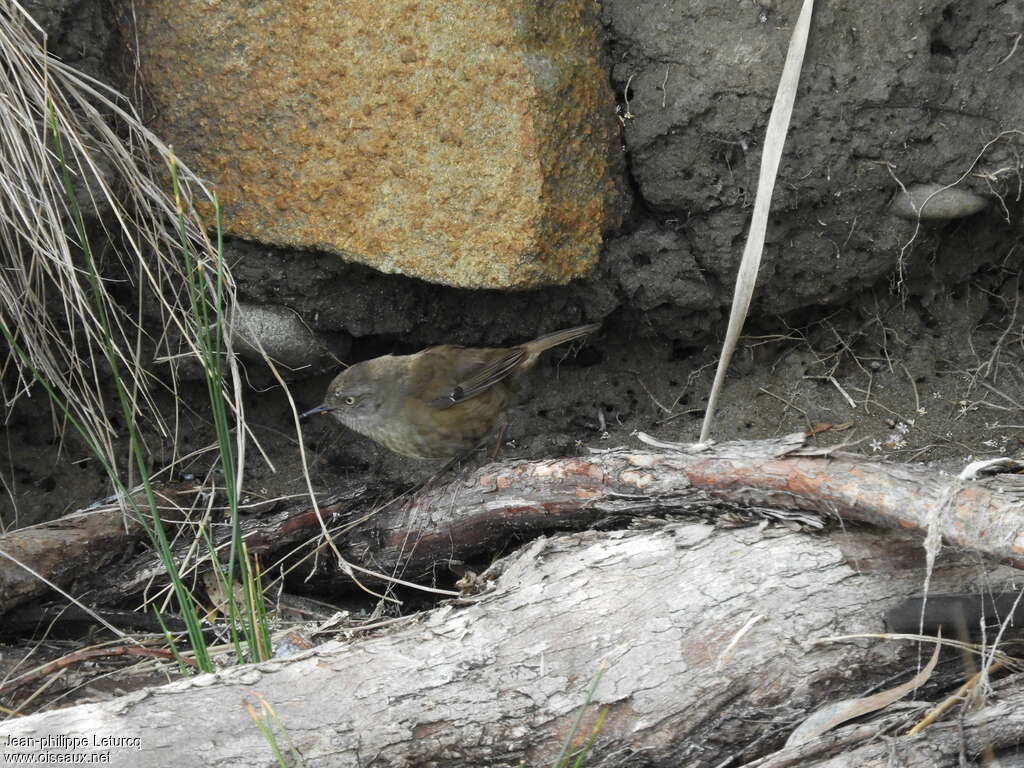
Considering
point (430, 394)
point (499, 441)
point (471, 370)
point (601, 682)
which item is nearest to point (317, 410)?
point (430, 394)

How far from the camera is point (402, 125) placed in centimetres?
371

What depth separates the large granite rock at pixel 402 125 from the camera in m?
3.60

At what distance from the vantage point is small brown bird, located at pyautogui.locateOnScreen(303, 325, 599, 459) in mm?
4395

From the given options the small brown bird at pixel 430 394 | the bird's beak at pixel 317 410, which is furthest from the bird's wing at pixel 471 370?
the bird's beak at pixel 317 410

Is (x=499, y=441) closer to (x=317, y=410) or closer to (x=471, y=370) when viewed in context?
(x=471, y=370)

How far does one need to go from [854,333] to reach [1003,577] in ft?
5.97

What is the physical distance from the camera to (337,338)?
4469mm

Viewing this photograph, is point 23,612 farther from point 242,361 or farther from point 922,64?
point 922,64

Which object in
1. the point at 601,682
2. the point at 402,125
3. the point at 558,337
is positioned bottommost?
the point at 601,682

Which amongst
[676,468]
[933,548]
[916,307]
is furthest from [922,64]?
[933,548]

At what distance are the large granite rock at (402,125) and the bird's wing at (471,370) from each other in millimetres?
621

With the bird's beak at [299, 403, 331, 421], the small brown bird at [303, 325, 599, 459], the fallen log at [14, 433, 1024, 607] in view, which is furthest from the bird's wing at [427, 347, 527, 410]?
the fallen log at [14, 433, 1024, 607]

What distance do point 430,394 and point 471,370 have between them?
0.22 m

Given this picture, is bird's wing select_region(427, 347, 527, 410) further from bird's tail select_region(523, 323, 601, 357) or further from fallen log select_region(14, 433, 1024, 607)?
fallen log select_region(14, 433, 1024, 607)
